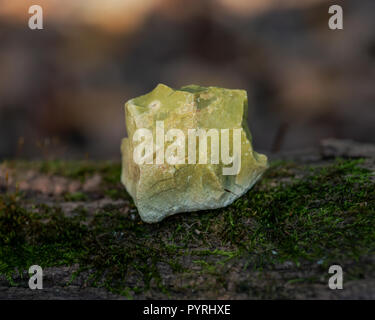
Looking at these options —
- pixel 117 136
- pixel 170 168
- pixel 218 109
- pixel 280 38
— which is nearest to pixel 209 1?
pixel 280 38

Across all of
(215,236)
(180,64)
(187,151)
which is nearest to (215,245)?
→ (215,236)

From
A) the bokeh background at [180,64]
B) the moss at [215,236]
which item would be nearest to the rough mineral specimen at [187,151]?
the moss at [215,236]

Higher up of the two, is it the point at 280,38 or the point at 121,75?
the point at 280,38

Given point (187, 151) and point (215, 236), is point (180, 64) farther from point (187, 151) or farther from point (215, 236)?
point (215, 236)

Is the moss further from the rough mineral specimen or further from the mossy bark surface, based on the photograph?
the rough mineral specimen

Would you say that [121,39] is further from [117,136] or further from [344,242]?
[344,242]

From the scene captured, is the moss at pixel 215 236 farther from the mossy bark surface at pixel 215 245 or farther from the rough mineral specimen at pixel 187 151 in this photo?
the rough mineral specimen at pixel 187 151
